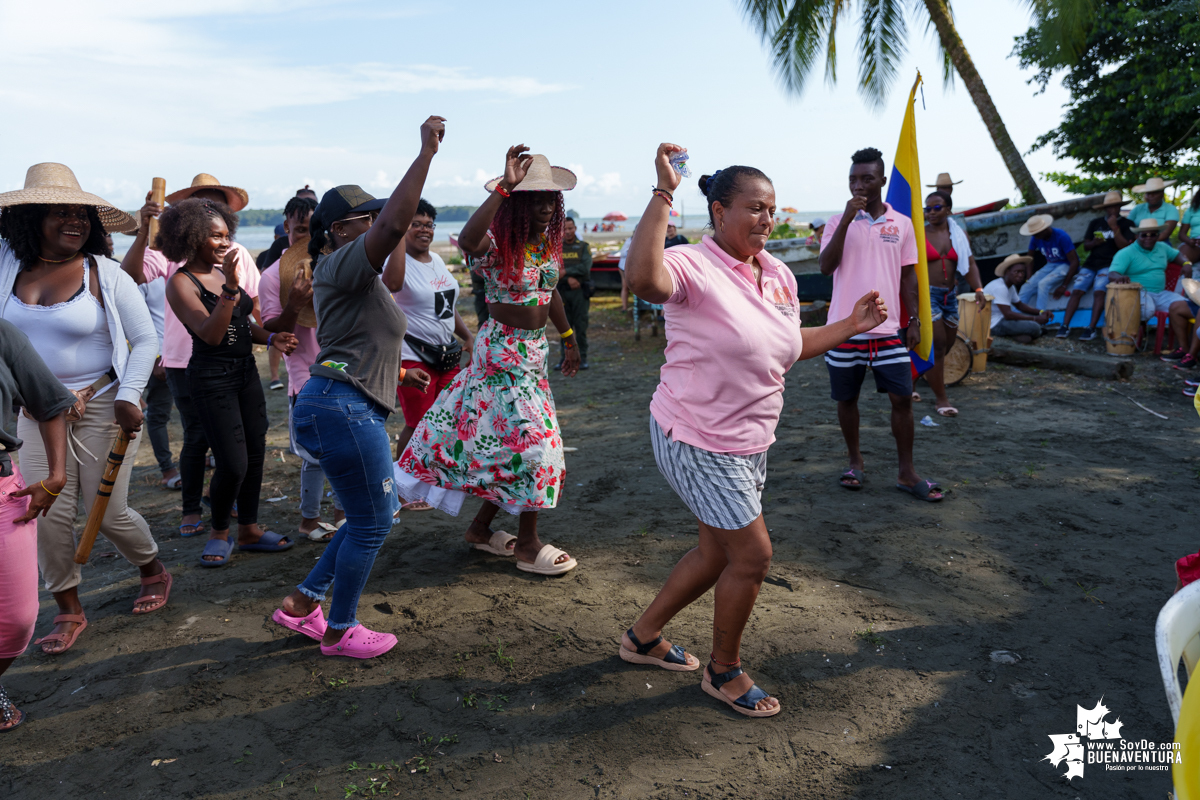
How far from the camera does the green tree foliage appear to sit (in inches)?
542

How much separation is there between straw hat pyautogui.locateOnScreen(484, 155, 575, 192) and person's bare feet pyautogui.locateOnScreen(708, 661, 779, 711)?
2.39 meters

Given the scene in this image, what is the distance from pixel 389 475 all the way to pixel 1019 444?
5295 mm

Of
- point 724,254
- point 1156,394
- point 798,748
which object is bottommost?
point 798,748

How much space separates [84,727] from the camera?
313cm

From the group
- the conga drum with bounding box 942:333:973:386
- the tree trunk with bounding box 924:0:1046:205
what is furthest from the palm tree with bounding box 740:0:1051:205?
the conga drum with bounding box 942:333:973:386

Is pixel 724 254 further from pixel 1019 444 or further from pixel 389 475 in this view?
pixel 1019 444

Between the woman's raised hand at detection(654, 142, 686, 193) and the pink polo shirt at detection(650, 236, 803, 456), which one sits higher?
the woman's raised hand at detection(654, 142, 686, 193)

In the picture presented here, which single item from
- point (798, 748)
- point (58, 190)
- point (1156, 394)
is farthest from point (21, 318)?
point (1156, 394)

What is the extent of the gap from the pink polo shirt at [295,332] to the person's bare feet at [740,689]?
3.28 metres

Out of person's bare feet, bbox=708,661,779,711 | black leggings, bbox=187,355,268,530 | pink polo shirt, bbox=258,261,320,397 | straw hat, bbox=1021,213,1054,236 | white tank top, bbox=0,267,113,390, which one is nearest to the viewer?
person's bare feet, bbox=708,661,779,711

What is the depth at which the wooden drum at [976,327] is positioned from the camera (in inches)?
351

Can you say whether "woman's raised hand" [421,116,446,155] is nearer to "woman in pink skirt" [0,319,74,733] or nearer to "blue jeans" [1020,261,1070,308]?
"woman in pink skirt" [0,319,74,733]

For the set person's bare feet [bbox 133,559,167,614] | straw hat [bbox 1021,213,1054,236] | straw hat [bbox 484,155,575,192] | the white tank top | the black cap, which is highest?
straw hat [bbox 1021,213,1054,236]

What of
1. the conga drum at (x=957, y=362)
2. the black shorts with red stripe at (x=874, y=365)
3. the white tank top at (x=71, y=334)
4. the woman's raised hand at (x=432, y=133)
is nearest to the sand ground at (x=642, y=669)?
the black shorts with red stripe at (x=874, y=365)
